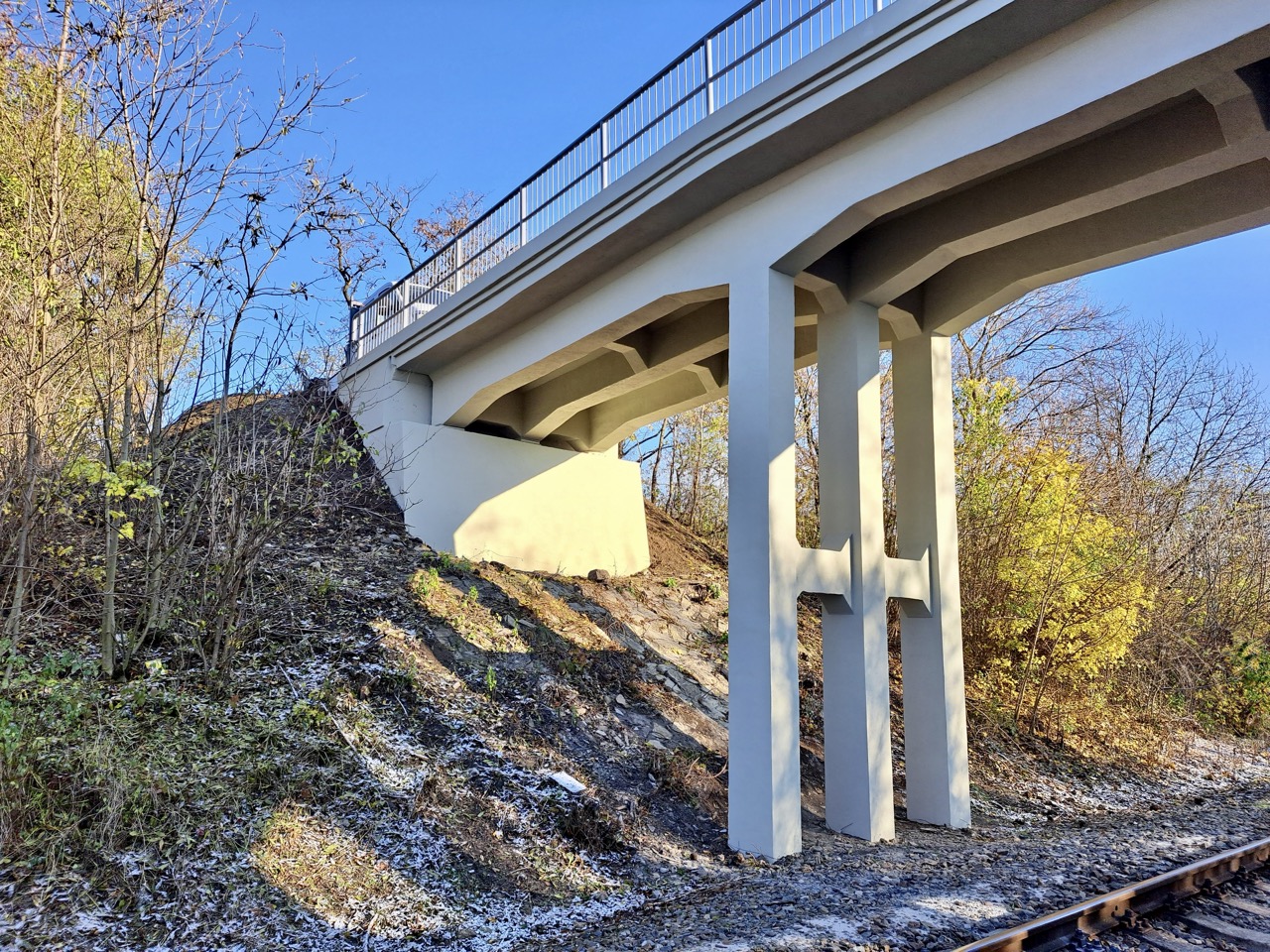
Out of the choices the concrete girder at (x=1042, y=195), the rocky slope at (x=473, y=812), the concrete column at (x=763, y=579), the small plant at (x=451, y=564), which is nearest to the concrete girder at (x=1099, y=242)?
the concrete girder at (x=1042, y=195)

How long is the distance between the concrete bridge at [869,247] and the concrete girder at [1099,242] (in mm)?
24

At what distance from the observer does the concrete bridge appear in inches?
242

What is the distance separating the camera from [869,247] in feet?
29.1

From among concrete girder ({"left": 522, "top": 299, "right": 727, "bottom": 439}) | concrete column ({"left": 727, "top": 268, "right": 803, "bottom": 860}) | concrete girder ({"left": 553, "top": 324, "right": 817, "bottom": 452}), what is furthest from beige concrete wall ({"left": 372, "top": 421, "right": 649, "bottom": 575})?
concrete column ({"left": 727, "top": 268, "right": 803, "bottom": 860})

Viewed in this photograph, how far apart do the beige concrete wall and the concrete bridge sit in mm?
2428

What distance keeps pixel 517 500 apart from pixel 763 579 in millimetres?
7478

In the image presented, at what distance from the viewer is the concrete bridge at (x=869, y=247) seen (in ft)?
20.2

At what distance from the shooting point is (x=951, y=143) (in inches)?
263

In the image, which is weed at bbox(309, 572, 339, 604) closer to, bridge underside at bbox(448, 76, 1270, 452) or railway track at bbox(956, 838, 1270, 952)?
bridge underside at bbox(448, 76, 1270, 452)

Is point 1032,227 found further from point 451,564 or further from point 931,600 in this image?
point 451,564

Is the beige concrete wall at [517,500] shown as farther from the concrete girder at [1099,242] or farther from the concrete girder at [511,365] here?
the concrete girder at [1099,242]

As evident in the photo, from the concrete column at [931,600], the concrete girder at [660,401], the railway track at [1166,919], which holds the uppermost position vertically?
the concrete girder at [660,401]

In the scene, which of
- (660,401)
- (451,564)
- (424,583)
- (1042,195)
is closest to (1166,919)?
(1042,195)

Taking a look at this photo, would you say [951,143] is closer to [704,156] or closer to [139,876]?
[704,156]
